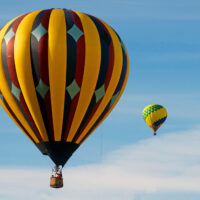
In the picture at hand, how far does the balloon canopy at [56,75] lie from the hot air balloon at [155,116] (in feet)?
82.2

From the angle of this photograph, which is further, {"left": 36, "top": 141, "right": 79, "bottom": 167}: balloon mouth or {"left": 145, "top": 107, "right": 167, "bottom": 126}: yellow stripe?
{"left": 145, "top": 107, "right": 167, "bottom": 126}: yellow stripe

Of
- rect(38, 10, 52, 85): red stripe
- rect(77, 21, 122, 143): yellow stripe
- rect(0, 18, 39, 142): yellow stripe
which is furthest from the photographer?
rect(77, 21, 122, 143): yellow stripe

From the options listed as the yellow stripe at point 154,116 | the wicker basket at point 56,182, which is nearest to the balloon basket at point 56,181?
the wicker basket at point 56,182

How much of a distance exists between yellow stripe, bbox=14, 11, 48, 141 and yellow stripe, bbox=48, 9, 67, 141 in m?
0.87

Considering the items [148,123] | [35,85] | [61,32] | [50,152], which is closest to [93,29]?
[61,32]

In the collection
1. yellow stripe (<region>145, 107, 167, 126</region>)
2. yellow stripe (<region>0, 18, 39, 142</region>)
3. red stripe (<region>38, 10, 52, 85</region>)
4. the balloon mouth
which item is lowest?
the balloon mouth

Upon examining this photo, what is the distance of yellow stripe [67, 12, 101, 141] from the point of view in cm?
3706

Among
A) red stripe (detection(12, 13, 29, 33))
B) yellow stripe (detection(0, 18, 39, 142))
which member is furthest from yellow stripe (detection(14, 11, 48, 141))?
yellow stripe (detection(0, 18, 39, 142))

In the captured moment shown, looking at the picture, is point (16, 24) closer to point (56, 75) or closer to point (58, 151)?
point (56, 75)

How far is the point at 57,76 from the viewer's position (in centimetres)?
3675

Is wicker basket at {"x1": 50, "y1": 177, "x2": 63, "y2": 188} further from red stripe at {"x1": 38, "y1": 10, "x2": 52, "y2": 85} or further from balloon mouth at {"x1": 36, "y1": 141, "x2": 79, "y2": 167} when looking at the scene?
red stripe at {"x1": 38, "y1": 10, "x2": 52, "y2": 85}

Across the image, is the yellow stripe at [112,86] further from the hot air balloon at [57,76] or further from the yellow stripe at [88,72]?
the yellow stripe at [88,72]

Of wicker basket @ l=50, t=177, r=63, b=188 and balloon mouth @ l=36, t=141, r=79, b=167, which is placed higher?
balloon mouth @ l=36, t=141, r=79, b=167

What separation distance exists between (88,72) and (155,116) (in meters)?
26.8
